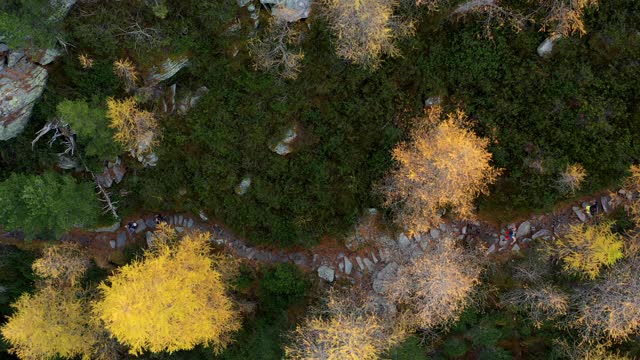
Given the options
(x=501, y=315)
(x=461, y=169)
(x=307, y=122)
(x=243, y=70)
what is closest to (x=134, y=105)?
(x=243, y=70)

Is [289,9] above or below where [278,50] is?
above

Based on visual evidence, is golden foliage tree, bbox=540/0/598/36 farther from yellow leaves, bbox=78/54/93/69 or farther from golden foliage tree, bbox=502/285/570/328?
yellow leaves, bbox=78/54/93/69

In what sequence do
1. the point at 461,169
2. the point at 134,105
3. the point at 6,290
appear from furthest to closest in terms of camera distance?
the point at 6,290, the point at 134,105, the point at 461,169

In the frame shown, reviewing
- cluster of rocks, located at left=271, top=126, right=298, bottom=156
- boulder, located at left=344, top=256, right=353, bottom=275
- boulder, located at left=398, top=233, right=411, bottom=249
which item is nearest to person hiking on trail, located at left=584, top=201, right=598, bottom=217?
boulder, located at left=398, top=233, right=411, bottom=249

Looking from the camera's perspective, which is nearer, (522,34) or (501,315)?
(522,34)

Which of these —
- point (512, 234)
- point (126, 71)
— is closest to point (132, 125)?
point (126, 71)

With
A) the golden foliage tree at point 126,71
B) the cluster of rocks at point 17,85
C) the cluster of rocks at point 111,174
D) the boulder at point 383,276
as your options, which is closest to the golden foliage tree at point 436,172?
the boulder at point 383,276

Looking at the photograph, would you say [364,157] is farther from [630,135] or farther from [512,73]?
[630,135]

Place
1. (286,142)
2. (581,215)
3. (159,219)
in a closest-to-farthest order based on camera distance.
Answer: (581,215) → (286,142) → (159,219)

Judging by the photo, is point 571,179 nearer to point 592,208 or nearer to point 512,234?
point 592,208
